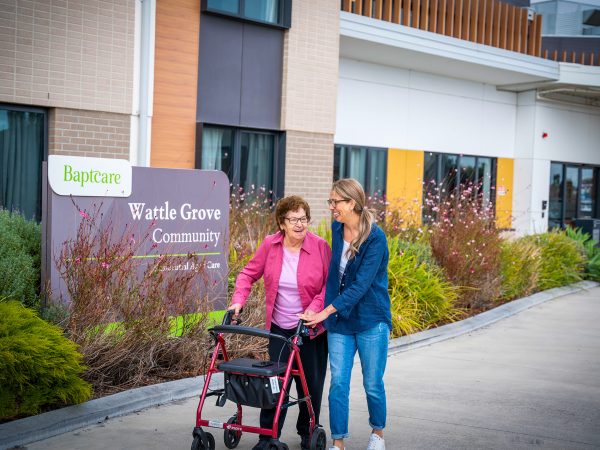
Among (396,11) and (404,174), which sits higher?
(396,11)

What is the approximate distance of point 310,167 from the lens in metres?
16.8

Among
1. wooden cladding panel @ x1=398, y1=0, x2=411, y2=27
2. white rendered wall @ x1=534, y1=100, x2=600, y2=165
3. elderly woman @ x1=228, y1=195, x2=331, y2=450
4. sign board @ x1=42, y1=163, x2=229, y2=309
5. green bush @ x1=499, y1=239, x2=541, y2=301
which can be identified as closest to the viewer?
elderly woman @ x1=228, y1=195, x2=331, y2=450

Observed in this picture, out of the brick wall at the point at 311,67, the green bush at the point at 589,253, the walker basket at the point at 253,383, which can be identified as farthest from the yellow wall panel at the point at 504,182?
the walker basket at the point at 253,383

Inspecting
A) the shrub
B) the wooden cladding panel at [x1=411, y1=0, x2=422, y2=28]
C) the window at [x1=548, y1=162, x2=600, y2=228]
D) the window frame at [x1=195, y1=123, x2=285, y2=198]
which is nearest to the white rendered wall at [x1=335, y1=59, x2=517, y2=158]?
the wooden cladding panel at [x1=411, y1=0, x2=422, y2=28]

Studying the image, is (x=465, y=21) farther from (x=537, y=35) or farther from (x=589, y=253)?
(x=589, y=253)

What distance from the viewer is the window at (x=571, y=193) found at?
26516 mm

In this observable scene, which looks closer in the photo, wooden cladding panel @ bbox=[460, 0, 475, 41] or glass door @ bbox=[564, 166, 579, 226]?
wooden cladding panel @ bbox=[460, 0, 475, 41]

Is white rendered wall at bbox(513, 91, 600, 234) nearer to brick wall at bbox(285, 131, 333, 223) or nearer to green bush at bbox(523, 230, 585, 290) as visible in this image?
green bush at bbox(523, 230, 585, 290)

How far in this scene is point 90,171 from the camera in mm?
8094

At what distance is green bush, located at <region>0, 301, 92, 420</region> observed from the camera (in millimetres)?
6133

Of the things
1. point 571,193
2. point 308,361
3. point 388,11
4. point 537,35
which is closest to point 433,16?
point 388,11

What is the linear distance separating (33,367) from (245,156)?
1031 cm

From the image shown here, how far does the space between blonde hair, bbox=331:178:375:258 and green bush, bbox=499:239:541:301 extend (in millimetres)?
8489

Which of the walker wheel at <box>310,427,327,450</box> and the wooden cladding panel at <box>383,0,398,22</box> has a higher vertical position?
the wooden cladding panel at <box>383,0,398,22</box>
